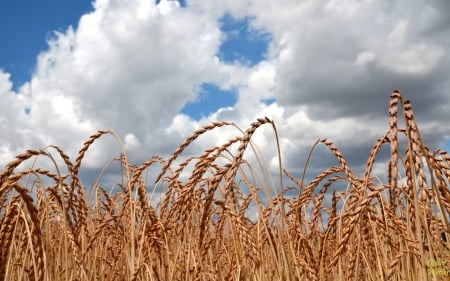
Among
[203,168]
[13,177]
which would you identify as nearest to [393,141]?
[203,168]

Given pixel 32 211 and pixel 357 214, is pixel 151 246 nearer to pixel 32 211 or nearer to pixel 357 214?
pixel 32 211

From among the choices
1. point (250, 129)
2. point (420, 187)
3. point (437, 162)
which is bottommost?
point (420, 187)

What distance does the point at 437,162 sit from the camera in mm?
1868

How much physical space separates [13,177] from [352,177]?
1484 mm

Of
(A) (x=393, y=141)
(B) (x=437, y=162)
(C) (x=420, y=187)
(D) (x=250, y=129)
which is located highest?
(D) (x=250, y=129)

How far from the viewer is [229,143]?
2102 millimetres

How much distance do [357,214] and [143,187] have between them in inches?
56.9

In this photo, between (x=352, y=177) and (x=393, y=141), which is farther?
(x=352, y=177)

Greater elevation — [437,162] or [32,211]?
[437,162]

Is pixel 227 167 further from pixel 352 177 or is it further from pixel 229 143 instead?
pixel 352 177

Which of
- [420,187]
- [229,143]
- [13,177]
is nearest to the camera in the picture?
[420,187]

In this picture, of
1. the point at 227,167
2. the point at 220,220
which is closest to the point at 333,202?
the point at 220,220

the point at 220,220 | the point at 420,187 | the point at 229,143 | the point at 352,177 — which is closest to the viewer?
the point at 420,187

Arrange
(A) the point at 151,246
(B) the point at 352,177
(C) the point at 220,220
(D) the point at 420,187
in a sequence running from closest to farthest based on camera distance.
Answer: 1. (D) the point at 420,187
2. (B) the point at 352,177
3. (A) the point at 151,246
4. (C) the point at 220,220
